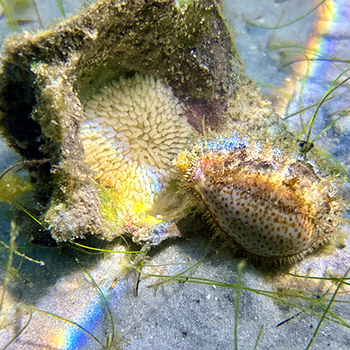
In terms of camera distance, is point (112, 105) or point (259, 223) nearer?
point (259, 223)

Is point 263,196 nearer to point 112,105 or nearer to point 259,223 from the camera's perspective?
point 259,223

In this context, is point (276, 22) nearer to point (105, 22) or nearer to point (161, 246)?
point (105, 22)

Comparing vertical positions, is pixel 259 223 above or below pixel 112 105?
below

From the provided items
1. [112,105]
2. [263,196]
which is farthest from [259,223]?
[112,105]

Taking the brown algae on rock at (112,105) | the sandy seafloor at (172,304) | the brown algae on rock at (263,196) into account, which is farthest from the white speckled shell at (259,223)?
the brown algae on rock at (112,105)

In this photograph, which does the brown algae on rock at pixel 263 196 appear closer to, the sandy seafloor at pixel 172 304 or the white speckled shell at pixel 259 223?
the white speckled shell at pixel 259 223

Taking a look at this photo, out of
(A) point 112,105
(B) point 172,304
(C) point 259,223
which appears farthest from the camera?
(A) point 112,105
